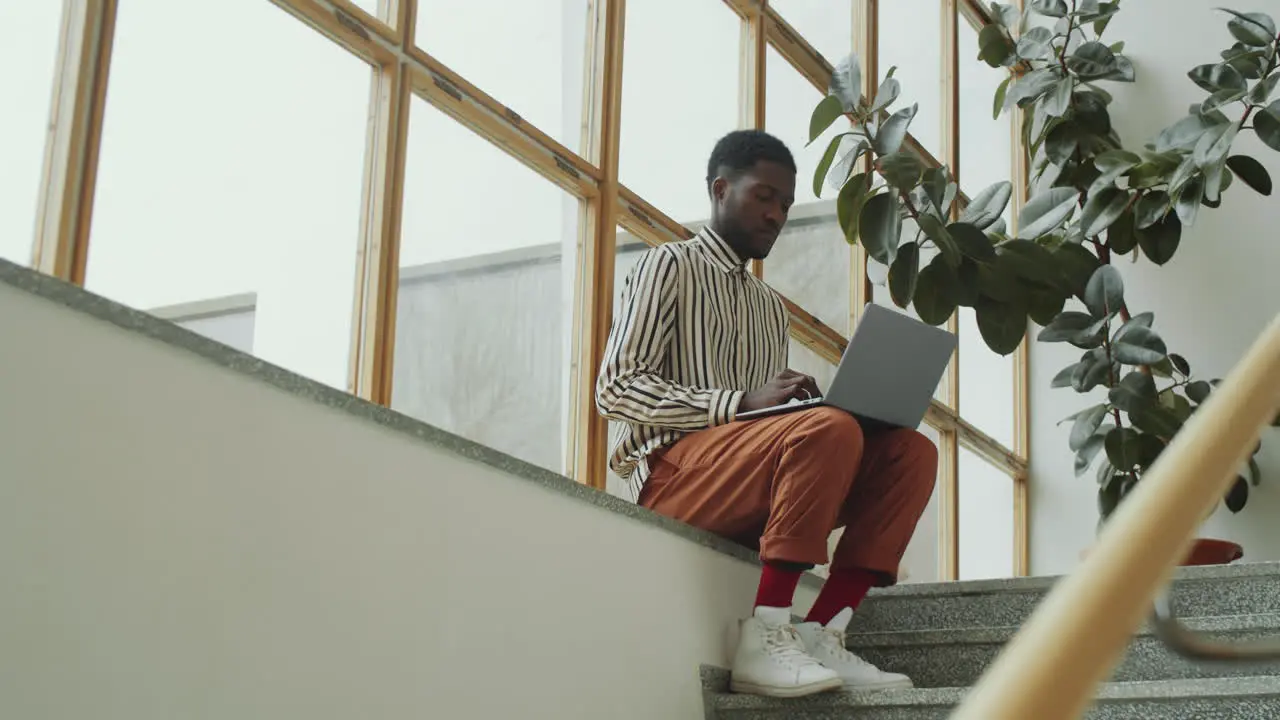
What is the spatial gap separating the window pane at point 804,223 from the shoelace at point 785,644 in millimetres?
2014

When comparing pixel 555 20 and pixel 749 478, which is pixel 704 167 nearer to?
Answer: pixel 555 20

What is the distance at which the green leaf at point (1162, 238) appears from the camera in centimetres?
498

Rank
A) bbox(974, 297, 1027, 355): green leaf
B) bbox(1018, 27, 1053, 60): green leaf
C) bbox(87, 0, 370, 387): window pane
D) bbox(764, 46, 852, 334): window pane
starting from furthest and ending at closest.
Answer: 1. bbox(1018, 27, 1053, 60): green leaf
2. bbox(764, 46, 852, 334): window pane
3. bbox(974, 297, 1027, 355): green leaf
4. bbox(87, 0, 370, 387): window pane

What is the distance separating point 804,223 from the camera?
4785 mm

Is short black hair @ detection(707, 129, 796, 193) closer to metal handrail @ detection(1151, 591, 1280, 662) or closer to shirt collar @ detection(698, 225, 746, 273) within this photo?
shirt collar @ detection(698, 225, 746, 273)

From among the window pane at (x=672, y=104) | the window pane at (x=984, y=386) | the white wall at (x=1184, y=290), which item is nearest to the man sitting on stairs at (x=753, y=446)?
the window pane at (x=672, y=104)

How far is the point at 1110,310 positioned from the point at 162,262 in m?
3.07

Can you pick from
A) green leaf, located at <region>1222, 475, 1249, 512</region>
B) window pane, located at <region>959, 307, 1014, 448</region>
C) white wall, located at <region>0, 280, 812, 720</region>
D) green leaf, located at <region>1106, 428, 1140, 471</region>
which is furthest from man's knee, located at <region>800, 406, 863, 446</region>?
window pane, located at <region>959, 307, 1014, 448</region>

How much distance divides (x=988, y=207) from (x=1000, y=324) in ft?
1.02

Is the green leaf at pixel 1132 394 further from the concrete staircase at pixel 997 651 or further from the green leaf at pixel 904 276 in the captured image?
the concrete staircase at pixel 997 651

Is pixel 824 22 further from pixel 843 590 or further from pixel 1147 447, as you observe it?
pixel 843 590

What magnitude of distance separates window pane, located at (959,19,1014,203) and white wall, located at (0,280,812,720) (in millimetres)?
4400

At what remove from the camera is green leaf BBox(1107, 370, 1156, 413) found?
502cm

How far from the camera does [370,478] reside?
6.68 ft
